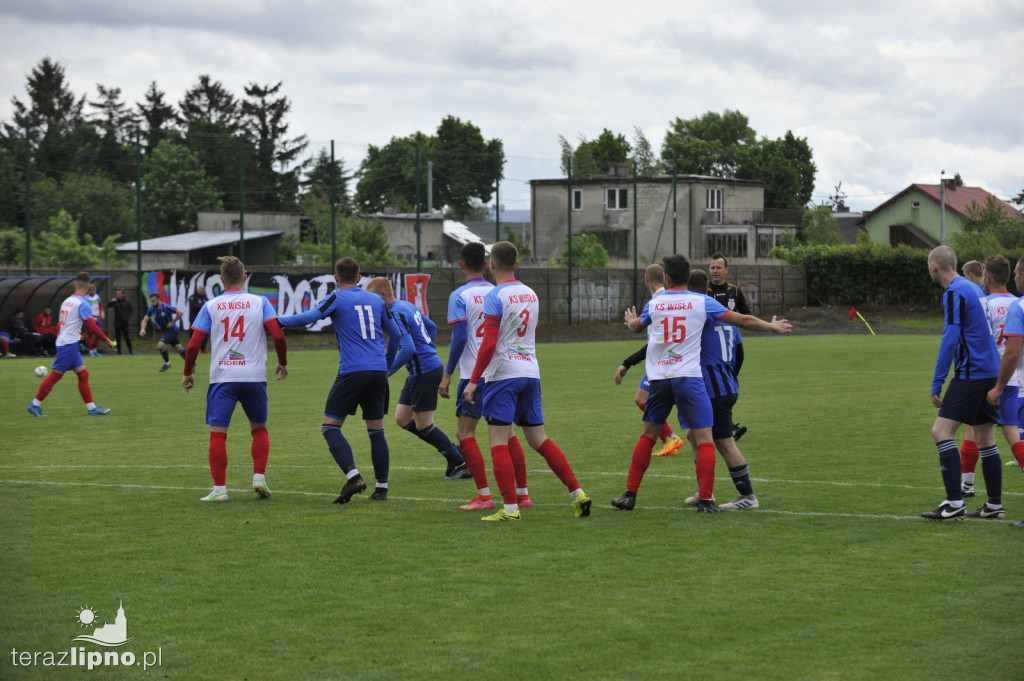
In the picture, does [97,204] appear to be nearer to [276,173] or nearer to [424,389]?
[276,173]

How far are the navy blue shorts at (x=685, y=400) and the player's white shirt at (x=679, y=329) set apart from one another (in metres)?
0.06

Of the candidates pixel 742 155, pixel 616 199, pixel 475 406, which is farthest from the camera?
pixel 742 155

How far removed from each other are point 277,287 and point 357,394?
29.3 metres

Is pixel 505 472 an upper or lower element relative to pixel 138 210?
lower

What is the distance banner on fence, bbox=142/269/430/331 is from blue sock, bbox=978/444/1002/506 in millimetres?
26886

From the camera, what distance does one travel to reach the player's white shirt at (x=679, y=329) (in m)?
8.99

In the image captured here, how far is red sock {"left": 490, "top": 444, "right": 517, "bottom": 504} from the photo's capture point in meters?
8.78

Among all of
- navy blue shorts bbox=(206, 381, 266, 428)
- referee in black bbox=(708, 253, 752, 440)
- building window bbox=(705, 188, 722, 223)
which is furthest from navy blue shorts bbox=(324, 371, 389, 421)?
building window bbox=(705, 188, 722, 223)

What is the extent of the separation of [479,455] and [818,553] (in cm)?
307

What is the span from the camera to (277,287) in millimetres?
38156

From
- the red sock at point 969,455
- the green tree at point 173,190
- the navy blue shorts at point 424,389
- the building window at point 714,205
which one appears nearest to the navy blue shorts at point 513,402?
the navy blue shorts at point 424,389

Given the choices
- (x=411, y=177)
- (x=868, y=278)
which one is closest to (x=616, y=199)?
(x=411, y=177)

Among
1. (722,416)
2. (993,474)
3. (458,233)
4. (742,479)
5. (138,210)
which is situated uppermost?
(458,233)

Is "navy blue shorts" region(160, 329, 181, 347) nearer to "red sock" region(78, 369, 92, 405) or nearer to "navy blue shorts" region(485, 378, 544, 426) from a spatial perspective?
"red sock" region(78, 369, 92, 405)
